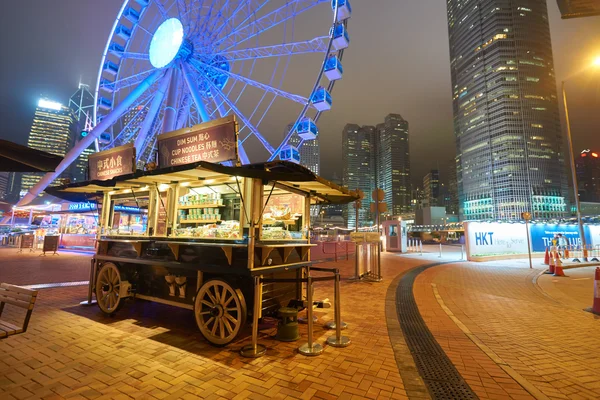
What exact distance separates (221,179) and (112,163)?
9.58ft

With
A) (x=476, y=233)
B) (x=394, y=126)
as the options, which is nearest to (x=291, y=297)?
A: (x=476, y=233)

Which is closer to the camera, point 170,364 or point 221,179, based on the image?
point 170,364

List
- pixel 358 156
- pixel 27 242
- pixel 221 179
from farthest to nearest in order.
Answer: pixel 358 156 → pixel 27 242 → pixel 221 179

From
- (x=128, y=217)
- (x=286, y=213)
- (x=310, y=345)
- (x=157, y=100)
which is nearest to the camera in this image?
(x=310, y=345)

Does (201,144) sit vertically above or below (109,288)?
above

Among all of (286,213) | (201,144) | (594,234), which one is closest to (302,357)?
(286,213)

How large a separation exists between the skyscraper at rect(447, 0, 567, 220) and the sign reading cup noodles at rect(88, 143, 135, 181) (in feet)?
349

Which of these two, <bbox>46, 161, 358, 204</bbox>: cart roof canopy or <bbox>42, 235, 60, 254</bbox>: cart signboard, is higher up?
<bbox>46, 161, 358, 204</bbox>: cart roof canopy

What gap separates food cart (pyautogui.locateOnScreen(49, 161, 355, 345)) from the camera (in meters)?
4.05

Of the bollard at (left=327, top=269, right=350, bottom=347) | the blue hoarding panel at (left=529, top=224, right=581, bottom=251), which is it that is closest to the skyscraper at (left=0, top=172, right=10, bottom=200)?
the bollard at (left=327, top=269, right=350, bottom=347)

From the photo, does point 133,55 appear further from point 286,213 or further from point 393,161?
point 393,161

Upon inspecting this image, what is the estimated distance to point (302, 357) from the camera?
3631 millimetres

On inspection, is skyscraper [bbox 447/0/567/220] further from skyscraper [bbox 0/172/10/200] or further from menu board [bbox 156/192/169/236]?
skyscraper [bbox 0/172/10/200]

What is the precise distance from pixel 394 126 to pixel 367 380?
15504cm
